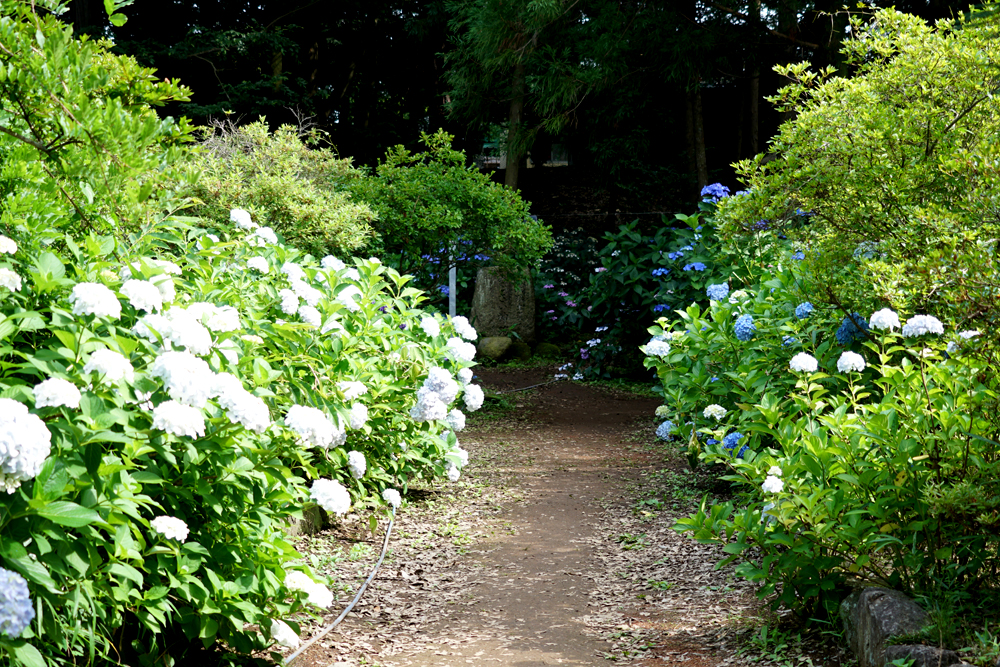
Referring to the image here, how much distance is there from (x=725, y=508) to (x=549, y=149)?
40.6 ft

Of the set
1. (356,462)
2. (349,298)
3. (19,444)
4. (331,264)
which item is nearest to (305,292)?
(349,298)

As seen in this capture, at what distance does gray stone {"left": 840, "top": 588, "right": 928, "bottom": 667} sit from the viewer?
96.5 inches

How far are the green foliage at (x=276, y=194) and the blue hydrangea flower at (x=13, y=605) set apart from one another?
388cm

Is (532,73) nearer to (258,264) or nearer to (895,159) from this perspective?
(895,159)

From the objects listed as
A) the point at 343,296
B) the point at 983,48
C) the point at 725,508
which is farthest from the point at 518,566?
the point at 983,48

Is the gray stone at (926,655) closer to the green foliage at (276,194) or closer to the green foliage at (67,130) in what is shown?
the green foliage at (67,130)

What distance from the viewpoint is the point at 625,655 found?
3.01 metres

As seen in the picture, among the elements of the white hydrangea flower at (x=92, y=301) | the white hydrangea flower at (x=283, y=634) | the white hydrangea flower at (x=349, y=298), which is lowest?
the white hydrangea flower at (x=283, y=634)

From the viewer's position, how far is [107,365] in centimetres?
204

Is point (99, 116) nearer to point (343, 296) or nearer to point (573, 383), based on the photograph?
point (343, 296)

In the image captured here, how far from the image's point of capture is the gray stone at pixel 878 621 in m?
2.45

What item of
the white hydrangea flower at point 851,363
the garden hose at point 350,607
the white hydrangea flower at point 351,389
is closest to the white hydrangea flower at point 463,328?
the garden hose at point 350,607

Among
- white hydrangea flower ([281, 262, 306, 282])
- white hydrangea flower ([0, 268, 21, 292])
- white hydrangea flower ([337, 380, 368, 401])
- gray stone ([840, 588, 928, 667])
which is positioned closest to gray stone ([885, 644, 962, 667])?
gray stone ([840, 588, 928, 667])

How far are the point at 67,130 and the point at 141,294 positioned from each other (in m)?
0.47
